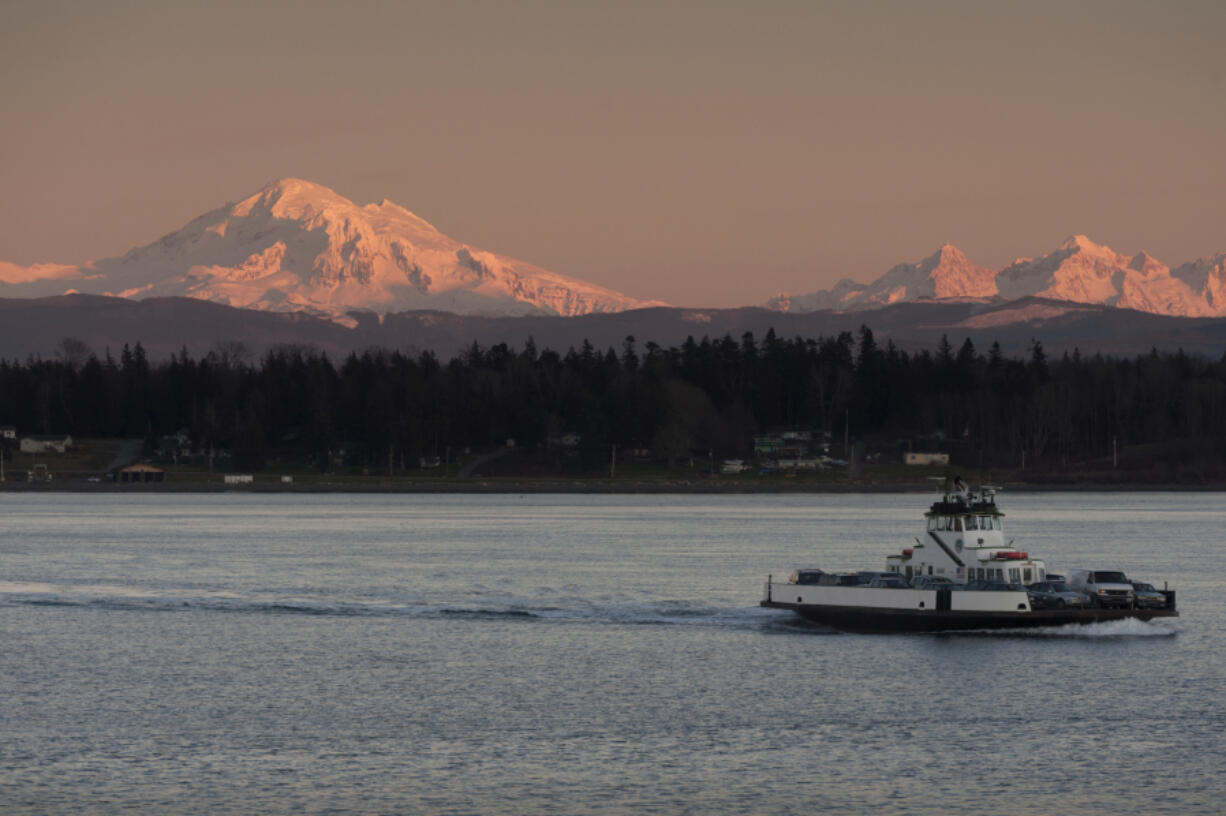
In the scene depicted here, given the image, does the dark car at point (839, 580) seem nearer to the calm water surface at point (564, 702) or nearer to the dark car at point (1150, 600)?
the calm water surface at point (564, 702)

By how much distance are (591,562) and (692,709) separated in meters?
63.3

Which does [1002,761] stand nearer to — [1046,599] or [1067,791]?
[1067,791]

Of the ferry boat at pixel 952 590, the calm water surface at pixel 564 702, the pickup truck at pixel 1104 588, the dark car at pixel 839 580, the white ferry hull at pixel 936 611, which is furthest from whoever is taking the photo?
the dark car at pixel 839 580

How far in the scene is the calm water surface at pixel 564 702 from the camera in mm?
48438

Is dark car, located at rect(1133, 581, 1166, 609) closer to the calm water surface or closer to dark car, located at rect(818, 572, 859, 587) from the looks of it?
the calm water surface

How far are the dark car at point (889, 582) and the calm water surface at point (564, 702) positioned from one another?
10.6ft

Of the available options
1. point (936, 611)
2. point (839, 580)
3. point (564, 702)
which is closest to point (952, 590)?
point (936, 611)

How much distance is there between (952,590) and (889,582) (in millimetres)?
3925

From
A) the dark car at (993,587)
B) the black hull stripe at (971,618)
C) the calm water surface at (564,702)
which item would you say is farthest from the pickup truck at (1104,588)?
the dark car at (993,587)

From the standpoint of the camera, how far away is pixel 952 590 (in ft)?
269

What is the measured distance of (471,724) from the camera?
58500 millimetres

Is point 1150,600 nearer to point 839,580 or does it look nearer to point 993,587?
point 993,587

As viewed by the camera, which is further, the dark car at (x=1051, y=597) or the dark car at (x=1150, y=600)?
the dark car at (x=1150, y=600)

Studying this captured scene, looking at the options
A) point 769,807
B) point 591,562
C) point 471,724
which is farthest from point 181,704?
point 591,562
